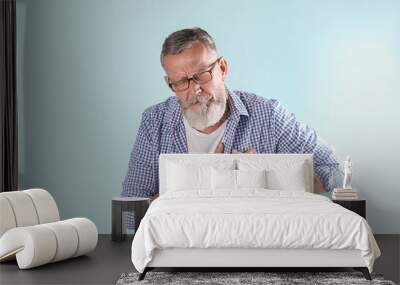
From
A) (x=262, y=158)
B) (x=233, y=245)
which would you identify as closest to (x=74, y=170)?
(x=262, y=158)

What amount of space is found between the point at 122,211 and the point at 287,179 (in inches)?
66.6

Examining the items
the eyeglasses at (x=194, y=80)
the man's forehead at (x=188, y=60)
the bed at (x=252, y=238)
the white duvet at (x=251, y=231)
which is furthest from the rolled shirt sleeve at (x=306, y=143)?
the white duvet at (x=251, y=231)

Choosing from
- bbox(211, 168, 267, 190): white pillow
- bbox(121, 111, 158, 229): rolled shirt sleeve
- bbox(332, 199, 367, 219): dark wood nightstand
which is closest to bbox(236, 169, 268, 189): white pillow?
bbox(211, 168, 267, 190): white pillow

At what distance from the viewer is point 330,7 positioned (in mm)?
7672

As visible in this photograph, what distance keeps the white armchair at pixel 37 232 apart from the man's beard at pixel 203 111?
183 centimetres

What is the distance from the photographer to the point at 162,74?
7.73m

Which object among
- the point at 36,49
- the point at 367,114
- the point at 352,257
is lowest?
the point at 352,257

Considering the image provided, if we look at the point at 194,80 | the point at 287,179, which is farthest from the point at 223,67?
the point at 287,179

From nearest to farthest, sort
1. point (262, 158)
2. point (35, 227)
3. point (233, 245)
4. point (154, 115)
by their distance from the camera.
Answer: point (233, 245), point (35, 227), point (262, 158), point (154, 115)

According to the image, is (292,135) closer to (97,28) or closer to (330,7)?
(330,7)

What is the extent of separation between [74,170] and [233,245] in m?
3.05

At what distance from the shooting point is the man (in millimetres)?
7590

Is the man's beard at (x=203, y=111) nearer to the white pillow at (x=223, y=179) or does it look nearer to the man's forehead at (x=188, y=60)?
the man's forehead at (x=188, y=60)

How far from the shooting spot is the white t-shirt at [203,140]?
7.61m
